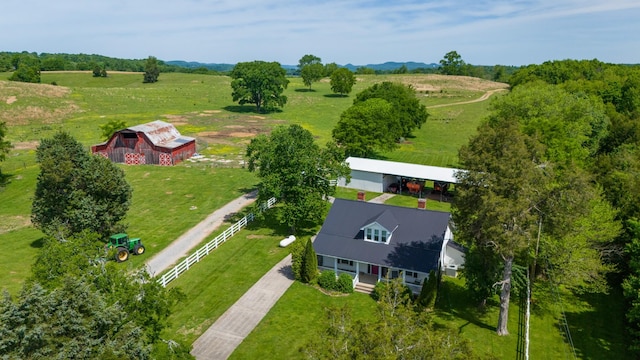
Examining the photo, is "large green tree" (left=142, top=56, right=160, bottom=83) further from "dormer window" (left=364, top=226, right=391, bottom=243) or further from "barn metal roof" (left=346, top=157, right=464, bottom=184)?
"dormer window" (left=364, top=226, right=391, bottom=243)

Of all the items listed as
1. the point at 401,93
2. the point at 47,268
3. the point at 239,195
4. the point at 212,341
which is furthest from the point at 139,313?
the point at 401,93

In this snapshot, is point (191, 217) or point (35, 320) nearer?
point (35, 320)

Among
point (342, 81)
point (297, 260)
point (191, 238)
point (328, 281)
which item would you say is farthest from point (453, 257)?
point (342, 81)

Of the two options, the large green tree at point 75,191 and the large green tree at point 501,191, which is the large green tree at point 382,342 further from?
the large green tree at point 75,191

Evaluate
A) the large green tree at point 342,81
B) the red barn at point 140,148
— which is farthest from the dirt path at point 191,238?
the large green tree at point 342,81

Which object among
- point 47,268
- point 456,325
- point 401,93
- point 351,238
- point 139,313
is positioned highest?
point 401,93

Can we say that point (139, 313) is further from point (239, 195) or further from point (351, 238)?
point (239, 195)
